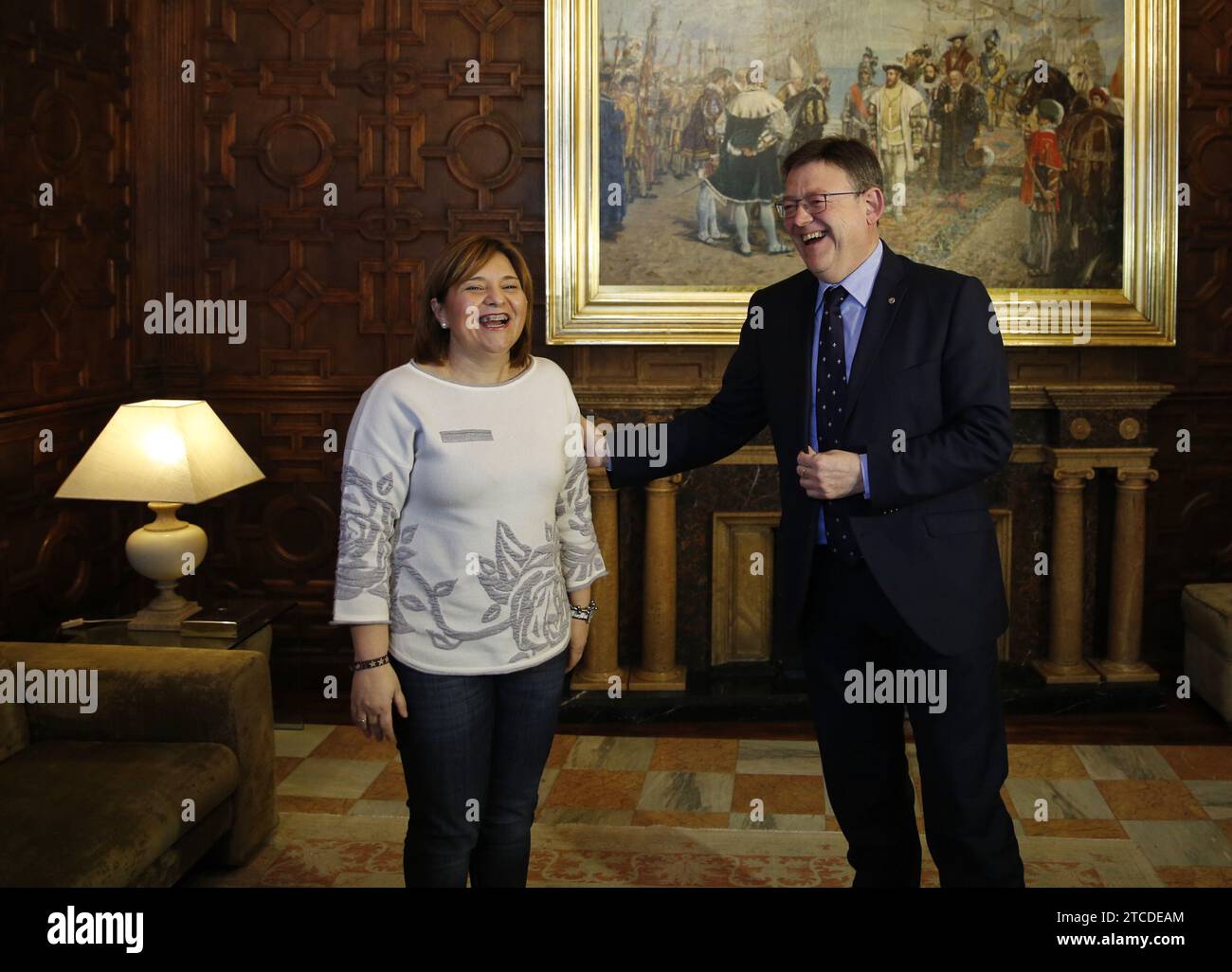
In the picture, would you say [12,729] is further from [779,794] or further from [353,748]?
[779,794]

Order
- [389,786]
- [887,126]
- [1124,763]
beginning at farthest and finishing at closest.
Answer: [887,126]
[1124,763]
[389,786]

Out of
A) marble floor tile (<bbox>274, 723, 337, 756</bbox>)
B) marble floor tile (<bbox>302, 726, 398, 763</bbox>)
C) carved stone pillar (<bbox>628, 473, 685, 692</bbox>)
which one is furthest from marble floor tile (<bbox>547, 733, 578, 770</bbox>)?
marble floor tile (<bbox>274, 723, 337, 756</bbox>)

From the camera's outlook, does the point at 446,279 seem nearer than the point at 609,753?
Yes

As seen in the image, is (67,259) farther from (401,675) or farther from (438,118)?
(401,675)

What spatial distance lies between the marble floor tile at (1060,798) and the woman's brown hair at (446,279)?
2543 millimetres

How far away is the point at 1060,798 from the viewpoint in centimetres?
415

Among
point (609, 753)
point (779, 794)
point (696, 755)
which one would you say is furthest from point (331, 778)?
point (779, 794)

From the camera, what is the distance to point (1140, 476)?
517 cm

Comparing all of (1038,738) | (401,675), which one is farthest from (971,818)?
(1038,738)

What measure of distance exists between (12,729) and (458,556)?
5.54ft

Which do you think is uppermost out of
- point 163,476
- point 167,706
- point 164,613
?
point 163,476

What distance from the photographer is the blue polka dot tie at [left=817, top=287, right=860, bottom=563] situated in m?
2.68

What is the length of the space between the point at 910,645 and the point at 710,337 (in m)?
2.79

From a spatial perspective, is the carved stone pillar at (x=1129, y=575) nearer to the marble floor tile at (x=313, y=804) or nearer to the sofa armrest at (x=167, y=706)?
the marble floor tile at (x=313, y=804)
